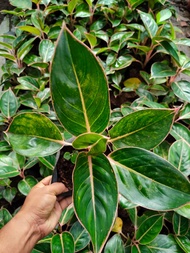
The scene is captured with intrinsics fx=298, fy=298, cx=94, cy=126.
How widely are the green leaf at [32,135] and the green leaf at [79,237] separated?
0.44 m

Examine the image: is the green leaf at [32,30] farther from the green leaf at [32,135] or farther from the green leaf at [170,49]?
the green leaf at [32,135]

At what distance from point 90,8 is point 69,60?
41.3 inches

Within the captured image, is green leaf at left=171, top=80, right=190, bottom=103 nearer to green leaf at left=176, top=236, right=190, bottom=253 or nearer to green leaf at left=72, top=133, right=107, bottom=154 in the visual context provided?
green leaf at left=176, top=236, right=190, bottom=253

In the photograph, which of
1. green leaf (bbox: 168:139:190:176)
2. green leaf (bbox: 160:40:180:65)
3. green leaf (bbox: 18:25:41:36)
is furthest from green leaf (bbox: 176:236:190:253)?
green leaf (bbox: 18:25:41:36)

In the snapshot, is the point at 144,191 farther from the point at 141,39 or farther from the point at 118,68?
the point at 141,39

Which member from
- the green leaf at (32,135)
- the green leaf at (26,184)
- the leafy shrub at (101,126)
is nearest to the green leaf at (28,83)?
the leafy shrub at (101,126)

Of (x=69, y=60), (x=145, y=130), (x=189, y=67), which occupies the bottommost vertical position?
(x=189, y=67)

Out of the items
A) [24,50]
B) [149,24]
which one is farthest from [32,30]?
[149,24]

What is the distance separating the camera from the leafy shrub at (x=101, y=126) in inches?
23.9

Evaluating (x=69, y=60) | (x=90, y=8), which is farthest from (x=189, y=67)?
(x=69, y=60)

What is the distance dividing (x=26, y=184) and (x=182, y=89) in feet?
2.41

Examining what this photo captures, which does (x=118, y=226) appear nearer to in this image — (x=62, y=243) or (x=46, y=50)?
(x=62, y=243)

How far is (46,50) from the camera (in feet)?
4.50

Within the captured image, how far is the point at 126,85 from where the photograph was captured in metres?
1.37
